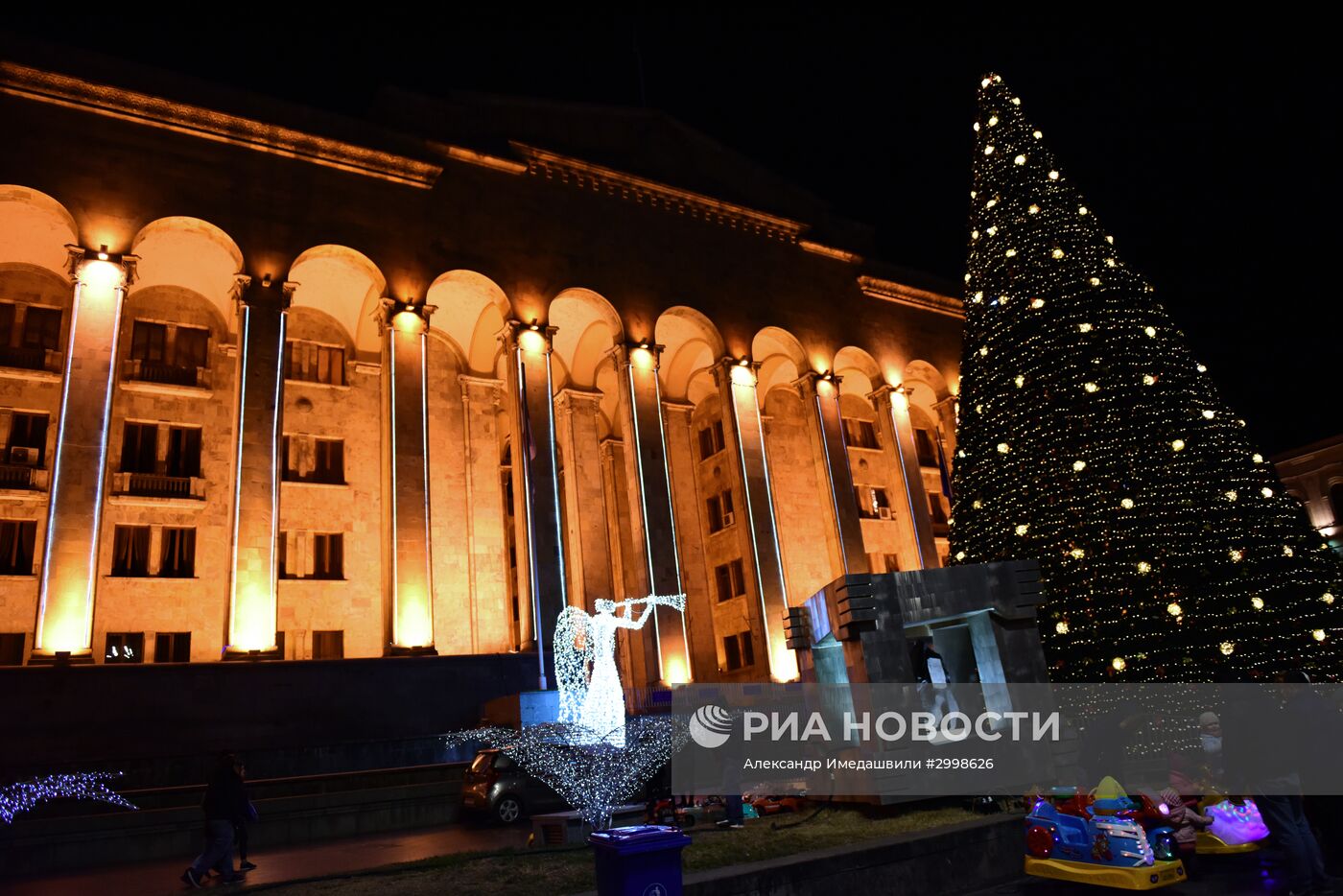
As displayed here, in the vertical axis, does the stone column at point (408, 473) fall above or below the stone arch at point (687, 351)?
below

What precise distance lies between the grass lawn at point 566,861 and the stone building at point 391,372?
41.2ft

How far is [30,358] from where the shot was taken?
22906 mm

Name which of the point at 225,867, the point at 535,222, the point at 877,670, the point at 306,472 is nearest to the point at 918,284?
the point at 535,222

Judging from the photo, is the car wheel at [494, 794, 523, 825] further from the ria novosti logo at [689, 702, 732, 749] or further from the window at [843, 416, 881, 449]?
the window at [843, 416, 881, 449]

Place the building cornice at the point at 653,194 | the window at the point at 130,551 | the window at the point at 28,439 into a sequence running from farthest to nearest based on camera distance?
the building cornice at the point at 653,194, the window at the point at 130,551, the window at the point at 28,439

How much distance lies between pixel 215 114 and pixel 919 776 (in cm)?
2348

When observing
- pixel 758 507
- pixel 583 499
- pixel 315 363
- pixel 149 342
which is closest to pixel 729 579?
pixel 758 507

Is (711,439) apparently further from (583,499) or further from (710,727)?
(710,727)

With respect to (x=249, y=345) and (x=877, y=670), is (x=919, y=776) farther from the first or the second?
(x=249, y=345)

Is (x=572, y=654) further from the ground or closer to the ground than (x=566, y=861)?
further from the ground

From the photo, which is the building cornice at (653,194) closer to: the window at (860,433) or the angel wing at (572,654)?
→ the window at (860,433)

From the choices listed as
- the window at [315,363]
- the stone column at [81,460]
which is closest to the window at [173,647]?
the stone column at [81,460]

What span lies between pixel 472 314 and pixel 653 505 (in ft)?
28.6

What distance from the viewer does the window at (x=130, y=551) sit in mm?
22402
